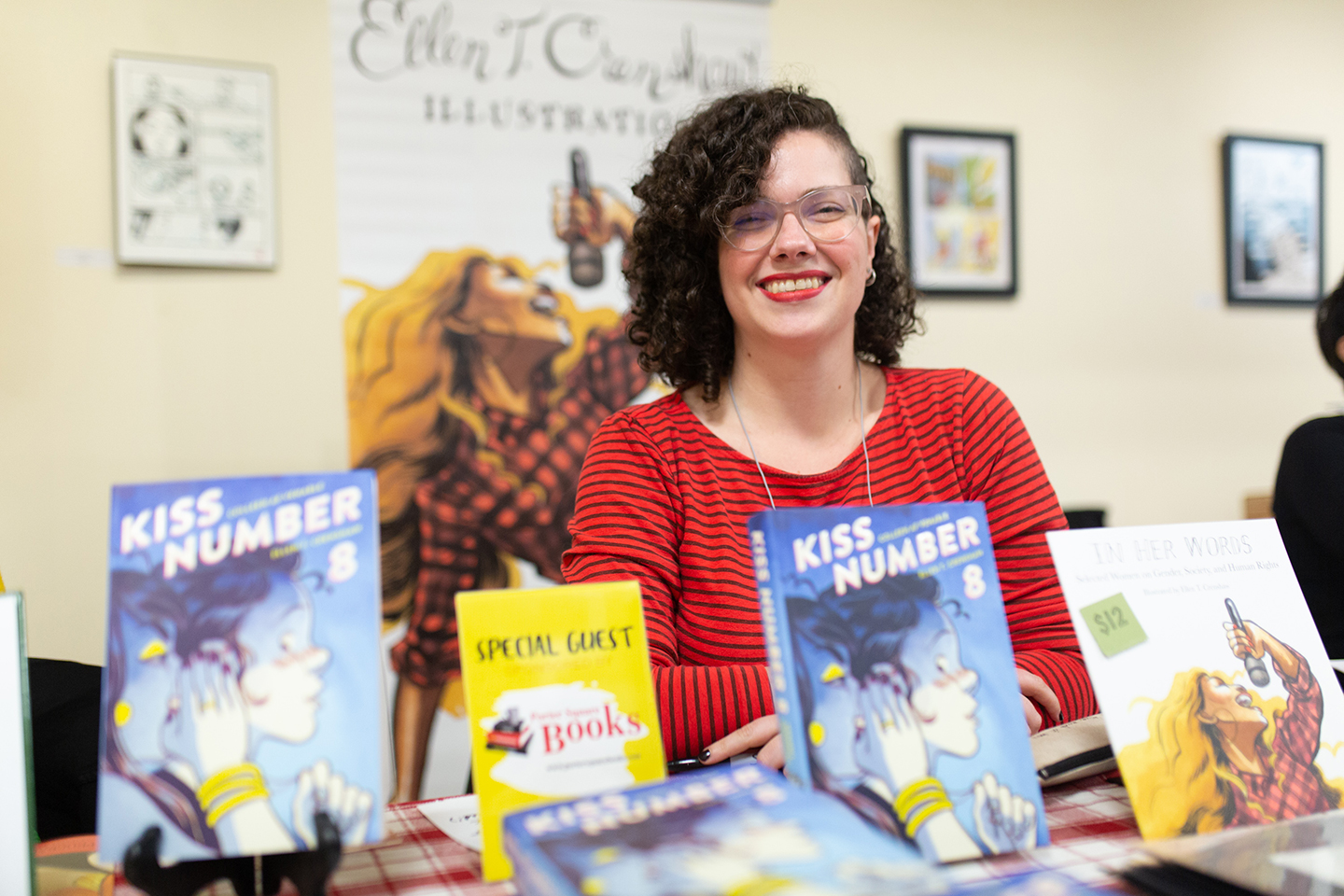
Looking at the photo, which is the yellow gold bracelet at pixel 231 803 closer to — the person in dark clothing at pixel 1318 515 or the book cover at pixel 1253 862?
the book cover at pixel 1253 862

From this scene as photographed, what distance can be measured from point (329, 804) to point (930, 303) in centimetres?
238

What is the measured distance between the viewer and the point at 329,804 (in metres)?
0.61

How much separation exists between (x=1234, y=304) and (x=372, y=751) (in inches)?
124

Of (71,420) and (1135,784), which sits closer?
(1135,784)

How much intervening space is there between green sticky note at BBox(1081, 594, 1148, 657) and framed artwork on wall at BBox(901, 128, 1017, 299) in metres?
2.01

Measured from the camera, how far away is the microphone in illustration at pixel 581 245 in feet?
7.81

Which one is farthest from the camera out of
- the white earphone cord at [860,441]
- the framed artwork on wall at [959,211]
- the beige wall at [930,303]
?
the framed artwork on wall at [959,211]

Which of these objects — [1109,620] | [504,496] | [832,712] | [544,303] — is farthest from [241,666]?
[544,303]

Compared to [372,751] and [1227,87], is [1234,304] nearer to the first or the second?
[1227,87]

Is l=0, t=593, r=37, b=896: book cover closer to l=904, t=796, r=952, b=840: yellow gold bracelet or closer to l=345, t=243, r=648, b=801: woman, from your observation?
l=904, t=796, r=952, b=840: yellow gold bracelet

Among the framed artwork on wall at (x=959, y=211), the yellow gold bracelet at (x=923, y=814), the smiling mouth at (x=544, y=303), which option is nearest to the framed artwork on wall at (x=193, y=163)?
the smiling mouth at (x=544, y=303)

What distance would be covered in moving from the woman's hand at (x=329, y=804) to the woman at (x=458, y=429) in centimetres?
163

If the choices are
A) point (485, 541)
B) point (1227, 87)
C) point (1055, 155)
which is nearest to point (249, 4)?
point (485, 541)

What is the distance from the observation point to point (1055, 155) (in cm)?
280
